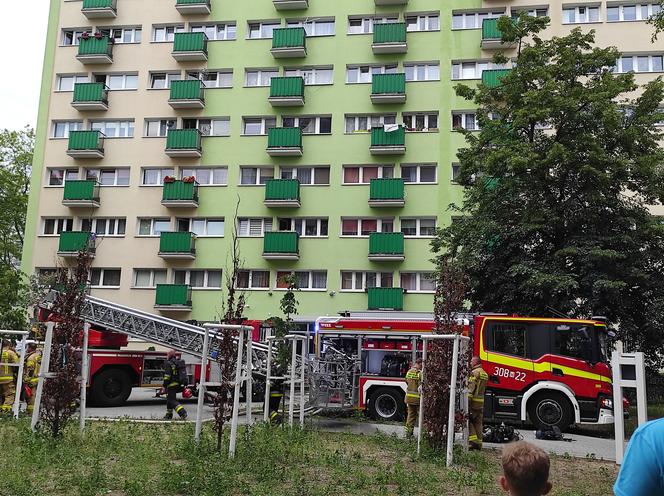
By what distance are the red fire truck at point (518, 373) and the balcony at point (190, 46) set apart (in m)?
23.0

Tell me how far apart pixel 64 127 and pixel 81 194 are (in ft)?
15.3

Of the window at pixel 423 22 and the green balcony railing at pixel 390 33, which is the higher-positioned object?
the window at pixel 423 22

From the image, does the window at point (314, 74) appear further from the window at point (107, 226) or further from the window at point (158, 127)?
the window at point (107, 226)

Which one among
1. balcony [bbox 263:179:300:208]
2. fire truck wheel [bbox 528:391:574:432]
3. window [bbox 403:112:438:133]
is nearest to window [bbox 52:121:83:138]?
balcony [bbox 263:179:300:208]

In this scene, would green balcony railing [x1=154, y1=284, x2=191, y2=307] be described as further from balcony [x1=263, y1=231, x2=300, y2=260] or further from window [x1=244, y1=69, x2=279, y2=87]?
window [x1=244, y1=69, x2=279, y2=87]

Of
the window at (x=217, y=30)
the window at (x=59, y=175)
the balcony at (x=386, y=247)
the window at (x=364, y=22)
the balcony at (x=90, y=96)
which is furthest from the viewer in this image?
the window at (x=217, y=30)

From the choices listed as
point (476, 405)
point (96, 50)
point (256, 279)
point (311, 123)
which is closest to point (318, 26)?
point (311, 123)

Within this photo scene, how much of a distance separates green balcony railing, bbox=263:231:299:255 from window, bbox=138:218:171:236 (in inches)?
215

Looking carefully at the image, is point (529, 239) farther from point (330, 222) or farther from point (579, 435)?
point (330, 222)

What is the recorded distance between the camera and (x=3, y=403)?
15.4 m

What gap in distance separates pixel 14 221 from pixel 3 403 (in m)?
30.1

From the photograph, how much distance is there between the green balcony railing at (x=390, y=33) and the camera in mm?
34156

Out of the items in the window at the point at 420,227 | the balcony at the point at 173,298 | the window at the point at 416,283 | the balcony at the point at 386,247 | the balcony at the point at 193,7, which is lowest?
the balcony at the point at 173,298

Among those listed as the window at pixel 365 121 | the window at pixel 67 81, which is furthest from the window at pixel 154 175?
the window at pixel 365 121
